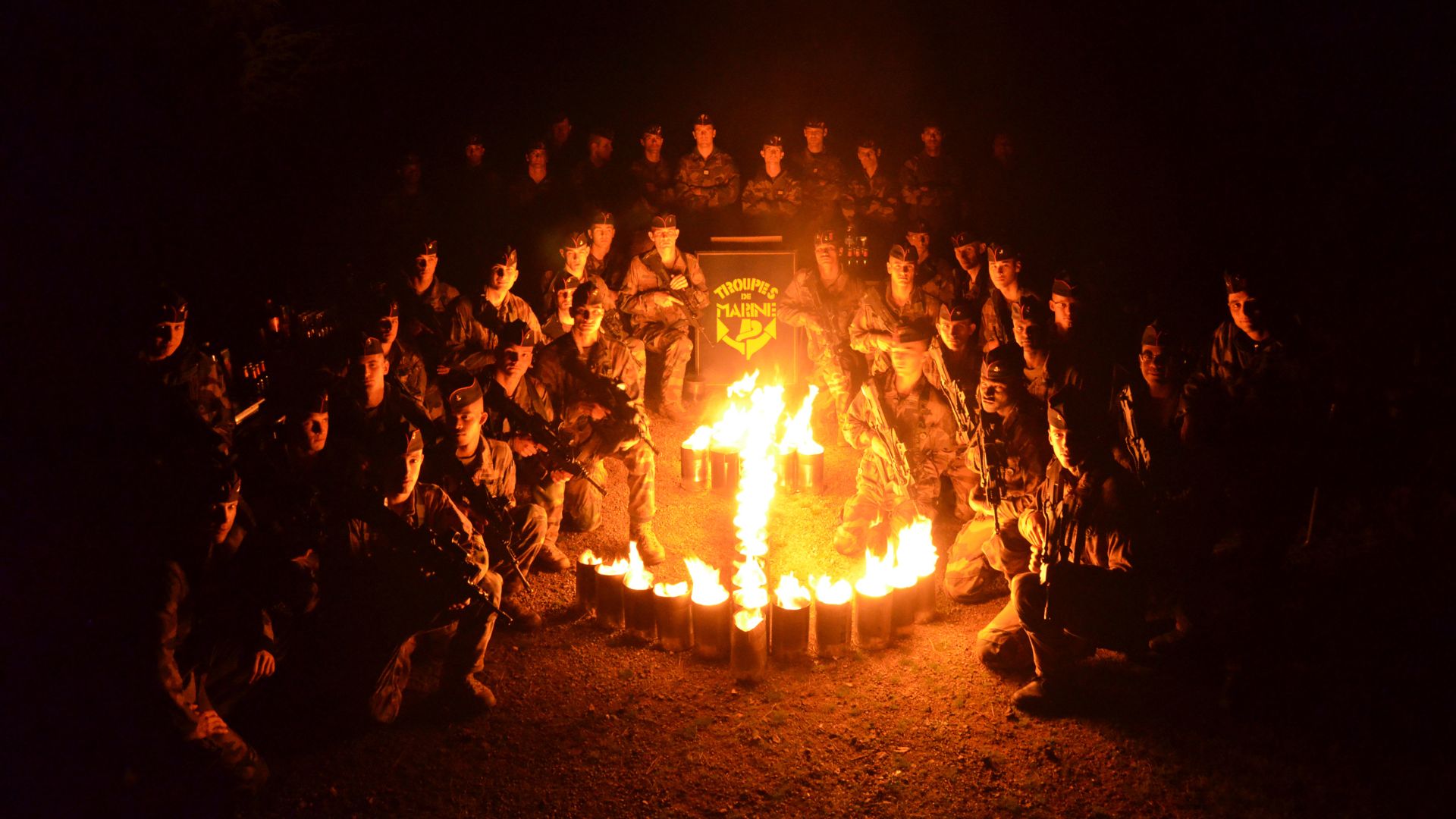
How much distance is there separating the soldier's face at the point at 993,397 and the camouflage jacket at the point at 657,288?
14.2 feet

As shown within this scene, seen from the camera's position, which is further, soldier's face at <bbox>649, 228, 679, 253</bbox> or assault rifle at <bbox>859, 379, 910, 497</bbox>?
soldier's face at <bbox>649, 228, 679, 253</bbox>

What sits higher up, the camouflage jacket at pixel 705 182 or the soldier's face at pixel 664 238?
the camouflage jacket at pixel 705 182

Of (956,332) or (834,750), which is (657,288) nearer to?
(956,332)

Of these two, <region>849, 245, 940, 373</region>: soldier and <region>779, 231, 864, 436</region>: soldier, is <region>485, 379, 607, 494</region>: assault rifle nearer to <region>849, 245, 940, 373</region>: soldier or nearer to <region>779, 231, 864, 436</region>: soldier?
<region>849, 245, 940, 373</region>: soldier

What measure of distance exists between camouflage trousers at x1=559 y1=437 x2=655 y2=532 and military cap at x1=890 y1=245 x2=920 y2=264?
3.46 meters

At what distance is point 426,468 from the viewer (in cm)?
588

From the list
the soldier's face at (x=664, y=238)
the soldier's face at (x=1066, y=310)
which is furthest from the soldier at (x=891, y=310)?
the soldier's face at (x=664, y=238)

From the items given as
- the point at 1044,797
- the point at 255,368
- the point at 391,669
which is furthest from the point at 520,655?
the point at 255,368

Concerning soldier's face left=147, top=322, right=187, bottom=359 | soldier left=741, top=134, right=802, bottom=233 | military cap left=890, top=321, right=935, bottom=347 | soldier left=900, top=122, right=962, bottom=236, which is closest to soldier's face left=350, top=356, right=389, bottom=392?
soldier's face left=147, top=322, right=187, bottom=359

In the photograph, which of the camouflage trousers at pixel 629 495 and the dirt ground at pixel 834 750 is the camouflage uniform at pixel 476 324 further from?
the dirt ground at pixel 834 750

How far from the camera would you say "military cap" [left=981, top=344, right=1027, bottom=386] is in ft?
20.7

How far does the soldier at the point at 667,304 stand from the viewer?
995 centimetres

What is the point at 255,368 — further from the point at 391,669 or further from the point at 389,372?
the point at 391,669

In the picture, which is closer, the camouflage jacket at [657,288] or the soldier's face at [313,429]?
the soldier's face at [313,429]
